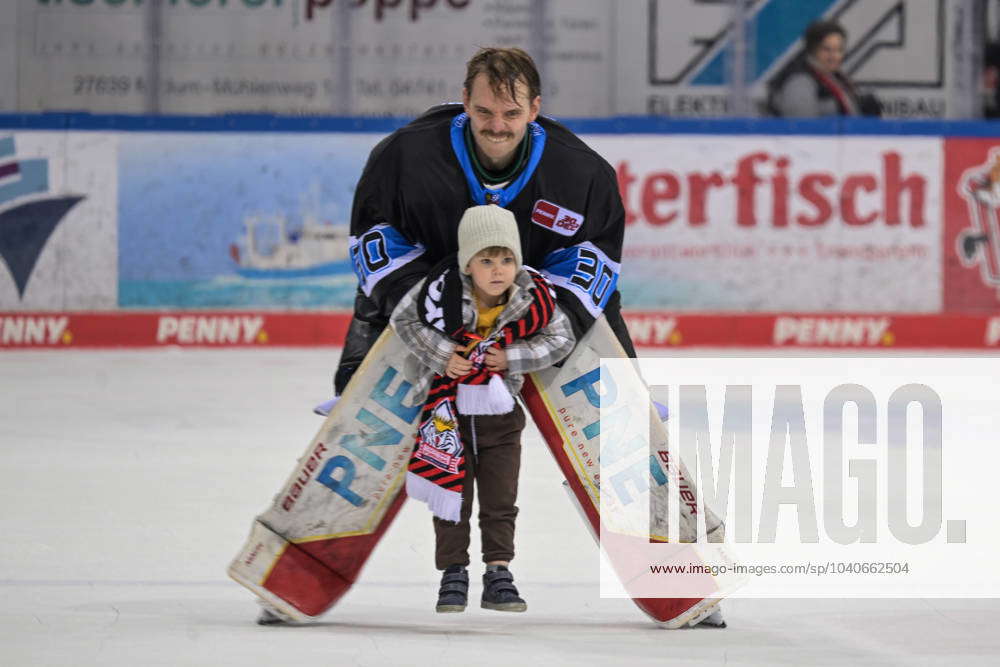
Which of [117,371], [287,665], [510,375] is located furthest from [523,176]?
[117,371]

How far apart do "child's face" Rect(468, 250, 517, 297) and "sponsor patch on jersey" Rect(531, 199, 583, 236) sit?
0.27m

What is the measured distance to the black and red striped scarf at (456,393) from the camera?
4.35m

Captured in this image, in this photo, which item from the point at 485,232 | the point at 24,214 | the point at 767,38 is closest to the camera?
the point at 485,232

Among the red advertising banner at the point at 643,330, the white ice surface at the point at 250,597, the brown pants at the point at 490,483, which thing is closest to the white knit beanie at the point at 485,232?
the brown pants at the point at 490,483

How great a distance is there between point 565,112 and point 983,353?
331 cm

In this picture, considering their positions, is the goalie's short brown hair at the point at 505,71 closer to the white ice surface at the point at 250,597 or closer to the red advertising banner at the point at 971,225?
the white ice surface at the point at 250,597

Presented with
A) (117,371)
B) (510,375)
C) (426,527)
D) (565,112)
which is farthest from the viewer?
(565,112)

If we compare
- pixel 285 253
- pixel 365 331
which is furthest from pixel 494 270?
pixel 285 253

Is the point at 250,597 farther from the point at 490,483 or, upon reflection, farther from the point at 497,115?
the point at 497,115

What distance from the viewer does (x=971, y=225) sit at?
12.0 meters

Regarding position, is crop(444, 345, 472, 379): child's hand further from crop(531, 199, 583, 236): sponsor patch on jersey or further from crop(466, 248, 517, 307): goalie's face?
crop(531, 199, 583, 236): sponsor patch on jersey

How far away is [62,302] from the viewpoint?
1137 centimetres

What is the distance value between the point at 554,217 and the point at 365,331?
0.71m

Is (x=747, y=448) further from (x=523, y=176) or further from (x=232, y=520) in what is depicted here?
(x=523, y=176)
